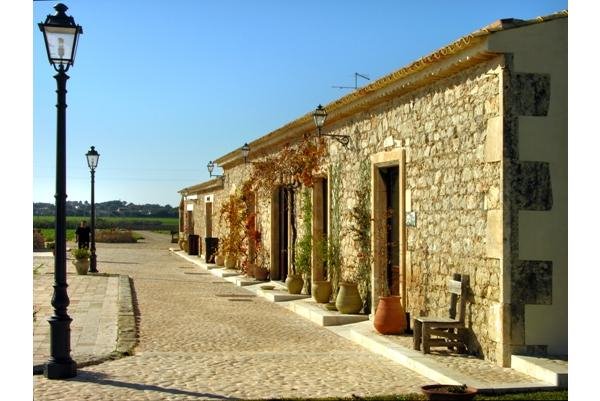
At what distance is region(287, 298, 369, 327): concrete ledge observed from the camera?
11.6 m

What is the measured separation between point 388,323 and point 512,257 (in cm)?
258

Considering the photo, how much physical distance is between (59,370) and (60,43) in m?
3.14

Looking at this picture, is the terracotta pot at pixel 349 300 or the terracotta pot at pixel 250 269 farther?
the terracotta pot at pixel 250 269

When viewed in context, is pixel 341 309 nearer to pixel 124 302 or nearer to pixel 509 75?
pixel 124 302

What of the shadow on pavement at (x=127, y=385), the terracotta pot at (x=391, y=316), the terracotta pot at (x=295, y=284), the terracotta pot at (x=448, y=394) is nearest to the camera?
the terracotta pot at (x=448, y=394)

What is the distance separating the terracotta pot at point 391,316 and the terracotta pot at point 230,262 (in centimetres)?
1212

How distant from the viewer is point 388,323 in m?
9.91

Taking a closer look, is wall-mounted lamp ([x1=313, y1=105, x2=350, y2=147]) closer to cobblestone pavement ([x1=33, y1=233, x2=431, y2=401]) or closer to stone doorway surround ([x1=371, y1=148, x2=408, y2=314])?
stone doorway surround ([x1=371, y1=148, x2=408, y2=314])

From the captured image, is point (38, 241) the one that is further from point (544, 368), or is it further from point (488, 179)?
point (544, 368)

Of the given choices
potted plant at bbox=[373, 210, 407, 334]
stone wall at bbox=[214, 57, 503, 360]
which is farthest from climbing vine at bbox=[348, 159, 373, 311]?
potted plant at bbox=[373, 210, 407, 334]

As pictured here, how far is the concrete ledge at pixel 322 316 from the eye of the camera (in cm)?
1157

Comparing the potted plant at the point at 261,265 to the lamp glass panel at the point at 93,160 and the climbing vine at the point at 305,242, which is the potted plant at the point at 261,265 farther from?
the lamp glass panel at the point at 93,160

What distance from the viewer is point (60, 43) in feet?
25.7

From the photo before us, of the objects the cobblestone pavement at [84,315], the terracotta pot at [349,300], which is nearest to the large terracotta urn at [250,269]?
the cobblestone pavement at [84,315]
